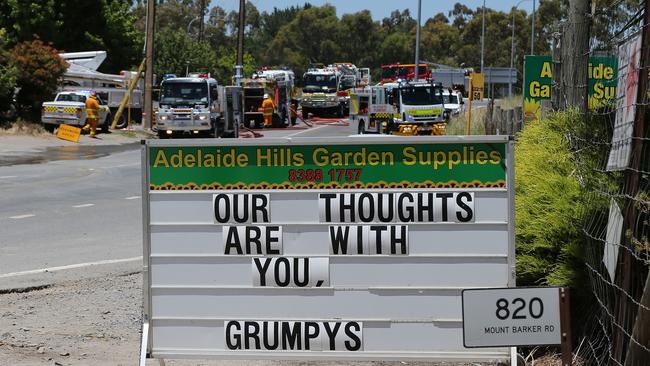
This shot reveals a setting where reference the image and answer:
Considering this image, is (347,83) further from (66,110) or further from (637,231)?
(637,231)

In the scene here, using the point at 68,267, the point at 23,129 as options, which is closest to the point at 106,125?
the point at 23,129

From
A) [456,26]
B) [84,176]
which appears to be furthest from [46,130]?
[456,26]

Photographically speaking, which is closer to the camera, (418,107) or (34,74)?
(418,107)

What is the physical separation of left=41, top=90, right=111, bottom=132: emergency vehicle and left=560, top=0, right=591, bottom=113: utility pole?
34052 millimetres

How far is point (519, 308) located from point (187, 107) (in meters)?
34.9

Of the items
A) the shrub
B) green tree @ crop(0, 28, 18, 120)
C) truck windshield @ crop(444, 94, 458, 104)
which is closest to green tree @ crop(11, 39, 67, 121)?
green tree @ crop(0, 28, 18, 120)

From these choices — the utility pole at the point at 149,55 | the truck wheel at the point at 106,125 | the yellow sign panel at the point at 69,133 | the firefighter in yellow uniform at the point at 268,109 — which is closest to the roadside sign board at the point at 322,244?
the yellow sign panel at the point at 69,133

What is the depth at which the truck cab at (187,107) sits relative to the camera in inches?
1522

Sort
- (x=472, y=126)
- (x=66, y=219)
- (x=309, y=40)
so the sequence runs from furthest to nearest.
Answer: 1. (x=309, y=40)
2. (x=472, y=126)
3. (x=66, y=219)

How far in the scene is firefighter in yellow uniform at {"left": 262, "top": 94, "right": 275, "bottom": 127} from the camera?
51.7 m

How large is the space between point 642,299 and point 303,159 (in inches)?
78.3

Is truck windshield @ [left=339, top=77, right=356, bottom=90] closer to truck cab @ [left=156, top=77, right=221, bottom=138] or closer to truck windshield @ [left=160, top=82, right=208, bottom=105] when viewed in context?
truck cab @ [left=156, top=77, right=221, bottom=138]

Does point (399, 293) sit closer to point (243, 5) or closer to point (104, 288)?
point (104, 288)

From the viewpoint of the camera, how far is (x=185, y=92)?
39.3 m
